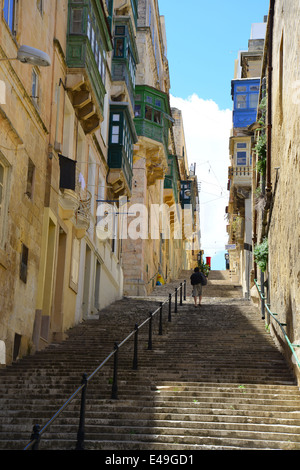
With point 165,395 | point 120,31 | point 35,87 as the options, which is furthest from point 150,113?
point 165,395

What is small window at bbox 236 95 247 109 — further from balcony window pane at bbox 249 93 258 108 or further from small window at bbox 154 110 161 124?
small window at bbox 154 110 161 124

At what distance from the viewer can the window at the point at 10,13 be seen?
13.1 metres

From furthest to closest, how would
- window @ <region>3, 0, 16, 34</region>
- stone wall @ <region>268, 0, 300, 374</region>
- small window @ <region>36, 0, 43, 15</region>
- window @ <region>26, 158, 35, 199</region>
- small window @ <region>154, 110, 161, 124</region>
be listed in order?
small window @ <region>154, 110, 161, 124</region> → small window @ <region>36, 0, 43, 15</region> → window @ <region>26, 158, 35, 199</region> → window @ <region>3, 0, 16, 34</region> → stone wall @ <region>268, 0, 300, 374</region>

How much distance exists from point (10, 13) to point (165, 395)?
317 inches

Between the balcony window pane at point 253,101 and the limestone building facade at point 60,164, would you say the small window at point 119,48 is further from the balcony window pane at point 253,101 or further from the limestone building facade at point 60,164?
the balcony window pane at point 253,101

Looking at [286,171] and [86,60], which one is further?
[86,60]

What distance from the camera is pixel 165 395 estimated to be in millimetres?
10688

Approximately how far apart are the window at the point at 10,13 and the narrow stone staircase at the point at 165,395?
6.71m

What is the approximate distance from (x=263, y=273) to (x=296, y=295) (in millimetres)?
7920

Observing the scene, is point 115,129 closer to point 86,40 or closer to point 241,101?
point 86,40

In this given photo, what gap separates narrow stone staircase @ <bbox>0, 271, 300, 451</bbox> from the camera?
880 cm

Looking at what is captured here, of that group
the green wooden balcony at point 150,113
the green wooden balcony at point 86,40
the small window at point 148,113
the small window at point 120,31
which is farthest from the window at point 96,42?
the small window at point 148,113

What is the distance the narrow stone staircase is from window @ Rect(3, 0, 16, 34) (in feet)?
22.0

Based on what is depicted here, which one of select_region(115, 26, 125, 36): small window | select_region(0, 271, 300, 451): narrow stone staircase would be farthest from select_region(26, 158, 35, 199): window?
select_region(115, 26, 125, 36): small window
